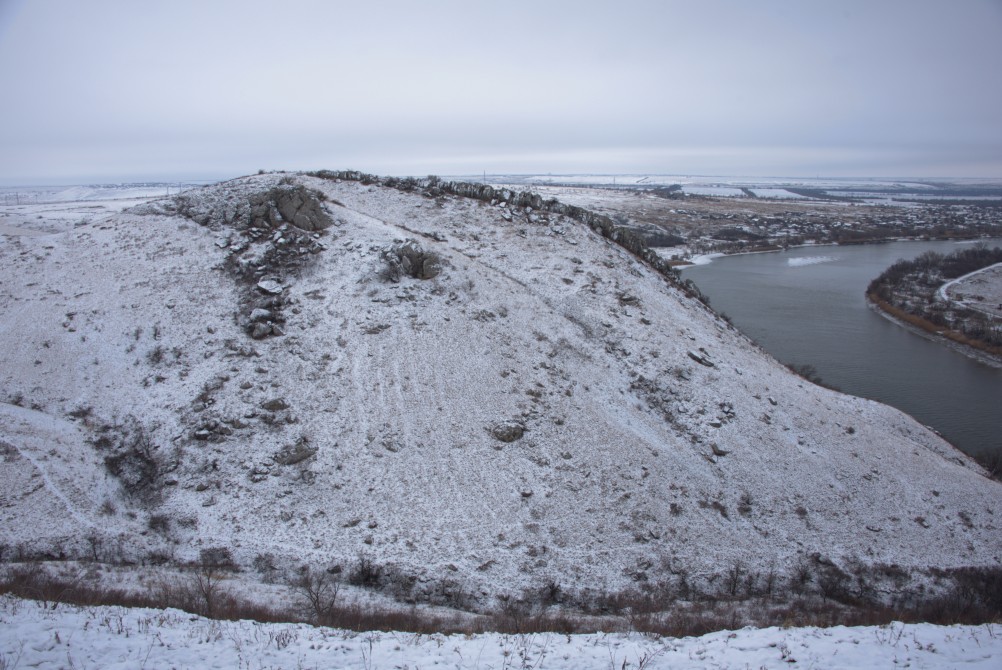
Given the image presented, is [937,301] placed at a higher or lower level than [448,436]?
lower

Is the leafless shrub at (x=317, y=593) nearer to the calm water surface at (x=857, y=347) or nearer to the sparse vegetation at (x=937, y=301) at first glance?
the calm water surface at (x=857, y=347)

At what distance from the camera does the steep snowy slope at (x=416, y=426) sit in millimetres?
10586

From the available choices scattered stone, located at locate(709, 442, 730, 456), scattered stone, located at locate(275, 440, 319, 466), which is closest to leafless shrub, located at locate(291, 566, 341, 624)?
scattered stone, located at locate(275, 440, 319, 466)

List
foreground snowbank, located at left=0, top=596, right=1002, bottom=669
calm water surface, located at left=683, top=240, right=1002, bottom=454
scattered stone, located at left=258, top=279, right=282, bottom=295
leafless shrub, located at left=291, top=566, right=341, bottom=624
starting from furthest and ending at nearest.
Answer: calm water surface, located at left=683, top=240, right=1002, bottom=454, scattered stone, located at left=258, top=279, right=282, bottom=295, leafless shrub, located at left=291, top=566, right=341, bottom=624, foreground snowbank, located at left=0, top=596, right=1002, bottom=669

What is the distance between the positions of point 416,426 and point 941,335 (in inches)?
1704

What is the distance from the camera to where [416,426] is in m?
13.1

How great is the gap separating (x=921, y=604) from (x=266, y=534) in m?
14.0

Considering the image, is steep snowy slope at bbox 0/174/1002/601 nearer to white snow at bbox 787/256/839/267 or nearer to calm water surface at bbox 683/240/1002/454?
calm water surface at bbox 683/240/1002/454

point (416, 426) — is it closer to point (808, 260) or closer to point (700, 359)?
point (700, 359)

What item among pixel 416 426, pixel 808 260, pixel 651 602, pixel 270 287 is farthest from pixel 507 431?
pixel 808 260

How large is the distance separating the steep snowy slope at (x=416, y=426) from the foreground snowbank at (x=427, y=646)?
107 inches

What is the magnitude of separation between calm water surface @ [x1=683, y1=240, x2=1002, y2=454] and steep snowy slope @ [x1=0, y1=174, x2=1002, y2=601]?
25.9 ft

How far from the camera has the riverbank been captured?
110 ft

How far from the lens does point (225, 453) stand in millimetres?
11945
